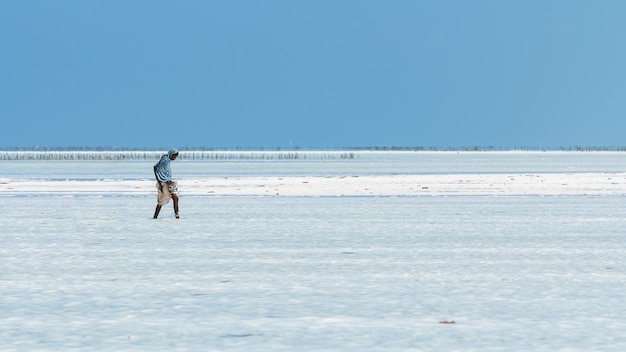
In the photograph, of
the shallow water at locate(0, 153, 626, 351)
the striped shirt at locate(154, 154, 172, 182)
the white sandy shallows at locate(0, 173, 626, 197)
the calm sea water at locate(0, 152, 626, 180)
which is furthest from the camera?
the calm sea water at locate(0, 152, 626, 180)

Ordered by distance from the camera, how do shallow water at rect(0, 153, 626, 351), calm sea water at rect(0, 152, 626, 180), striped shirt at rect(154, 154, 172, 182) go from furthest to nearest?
calm sea water at rect(0, 152, 626, 180), striped shirt at rect(154, 154, 172, 182), shallow water at rect(0, 153, 626, 351)

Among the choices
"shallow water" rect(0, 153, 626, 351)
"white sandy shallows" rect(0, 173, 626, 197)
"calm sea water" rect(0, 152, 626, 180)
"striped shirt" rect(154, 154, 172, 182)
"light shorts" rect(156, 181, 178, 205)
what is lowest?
"calm sea water" rect(0, 152, 626, 180)

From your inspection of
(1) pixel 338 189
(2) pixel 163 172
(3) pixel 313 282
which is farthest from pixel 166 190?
(1) pixel 338 189

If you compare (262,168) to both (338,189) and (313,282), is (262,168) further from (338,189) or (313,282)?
(313,282)

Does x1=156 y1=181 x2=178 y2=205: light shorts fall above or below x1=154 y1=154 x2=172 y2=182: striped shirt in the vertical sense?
below

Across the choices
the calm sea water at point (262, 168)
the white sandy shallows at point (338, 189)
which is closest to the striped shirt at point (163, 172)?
the white sandy shallows at point (338, 189)

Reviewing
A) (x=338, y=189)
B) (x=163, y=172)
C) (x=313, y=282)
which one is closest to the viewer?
(x=313, y=282)

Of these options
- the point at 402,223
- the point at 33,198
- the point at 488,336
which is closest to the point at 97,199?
the point at 33,198

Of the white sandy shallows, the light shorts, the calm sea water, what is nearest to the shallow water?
the light shorts

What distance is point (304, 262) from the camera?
12.5 m

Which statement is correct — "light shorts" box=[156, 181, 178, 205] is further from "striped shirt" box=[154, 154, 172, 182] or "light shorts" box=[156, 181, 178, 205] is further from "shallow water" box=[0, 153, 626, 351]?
"shallow water" box=[0, 153, 626, 351]

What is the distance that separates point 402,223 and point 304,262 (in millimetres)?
6451

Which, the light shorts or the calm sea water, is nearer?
the light shorts

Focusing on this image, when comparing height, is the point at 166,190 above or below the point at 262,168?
above
